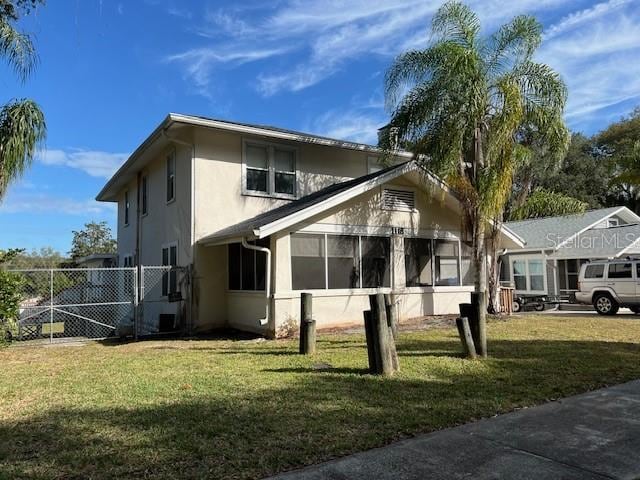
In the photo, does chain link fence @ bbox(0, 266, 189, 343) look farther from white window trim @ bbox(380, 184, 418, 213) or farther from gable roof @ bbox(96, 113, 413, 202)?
white window trim @ bbox(380, 184, 418, 213)

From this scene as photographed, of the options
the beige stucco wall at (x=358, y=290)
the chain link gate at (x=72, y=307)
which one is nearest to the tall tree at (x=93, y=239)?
the chain link gate at (x=72, y=307)

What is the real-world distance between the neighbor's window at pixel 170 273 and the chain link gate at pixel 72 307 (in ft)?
3.13

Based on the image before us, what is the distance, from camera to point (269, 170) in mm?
14984

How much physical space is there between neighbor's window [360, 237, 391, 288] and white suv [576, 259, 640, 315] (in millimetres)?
8562

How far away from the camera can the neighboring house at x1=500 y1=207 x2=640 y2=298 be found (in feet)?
73.8

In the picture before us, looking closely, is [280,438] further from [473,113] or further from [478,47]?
[478,47]

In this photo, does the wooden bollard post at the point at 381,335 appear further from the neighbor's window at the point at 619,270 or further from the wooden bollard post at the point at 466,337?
the neighbor's window at the point at 619,270

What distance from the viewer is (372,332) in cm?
765

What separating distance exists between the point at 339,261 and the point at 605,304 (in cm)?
1051

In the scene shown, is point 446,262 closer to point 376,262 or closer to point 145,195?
point 376,262

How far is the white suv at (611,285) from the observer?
55.7ft

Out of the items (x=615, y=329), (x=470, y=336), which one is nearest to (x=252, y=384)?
(x=470, y=336)

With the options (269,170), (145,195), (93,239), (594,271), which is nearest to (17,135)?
(269,170)

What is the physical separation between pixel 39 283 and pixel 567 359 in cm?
1244
